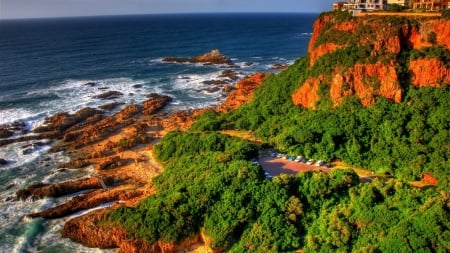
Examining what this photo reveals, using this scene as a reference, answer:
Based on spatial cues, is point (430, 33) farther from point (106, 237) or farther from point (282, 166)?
point (106, 237)

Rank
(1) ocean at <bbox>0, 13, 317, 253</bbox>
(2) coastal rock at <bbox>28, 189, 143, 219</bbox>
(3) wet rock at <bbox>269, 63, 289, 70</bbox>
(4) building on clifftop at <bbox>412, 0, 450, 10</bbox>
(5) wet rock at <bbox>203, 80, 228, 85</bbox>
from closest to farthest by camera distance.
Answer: (2) coastal rock at <bbox>28, 189, 143, 219</bbox>, (1) ocean at <bbox>0, 13, 317, 253</bbox>, (4) building on clifftop at <bbox>412, 0, 450, 10</bbox>, (5) wet rock at <bbox>203, 80, 228, 85</bbox>, (3) wet rock at <bbox>269, 63, 289, 70</bbox>

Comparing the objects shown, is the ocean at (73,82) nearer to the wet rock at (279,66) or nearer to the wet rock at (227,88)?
the wet rock at (279,66)

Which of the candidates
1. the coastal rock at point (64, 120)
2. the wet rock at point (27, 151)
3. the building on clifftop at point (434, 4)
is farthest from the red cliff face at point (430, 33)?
the wet rock at point (27, 151)

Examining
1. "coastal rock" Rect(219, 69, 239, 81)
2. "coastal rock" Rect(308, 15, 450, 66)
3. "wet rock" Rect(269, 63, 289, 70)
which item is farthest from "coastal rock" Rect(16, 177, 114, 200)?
"wet rock" Rect(269, 63, 289, 70)

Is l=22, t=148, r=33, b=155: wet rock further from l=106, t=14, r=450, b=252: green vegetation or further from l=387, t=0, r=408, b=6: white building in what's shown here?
l=387, t=0, r=408, b=6: white building

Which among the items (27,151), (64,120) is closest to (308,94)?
(64,120)

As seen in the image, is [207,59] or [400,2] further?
[207,59]
